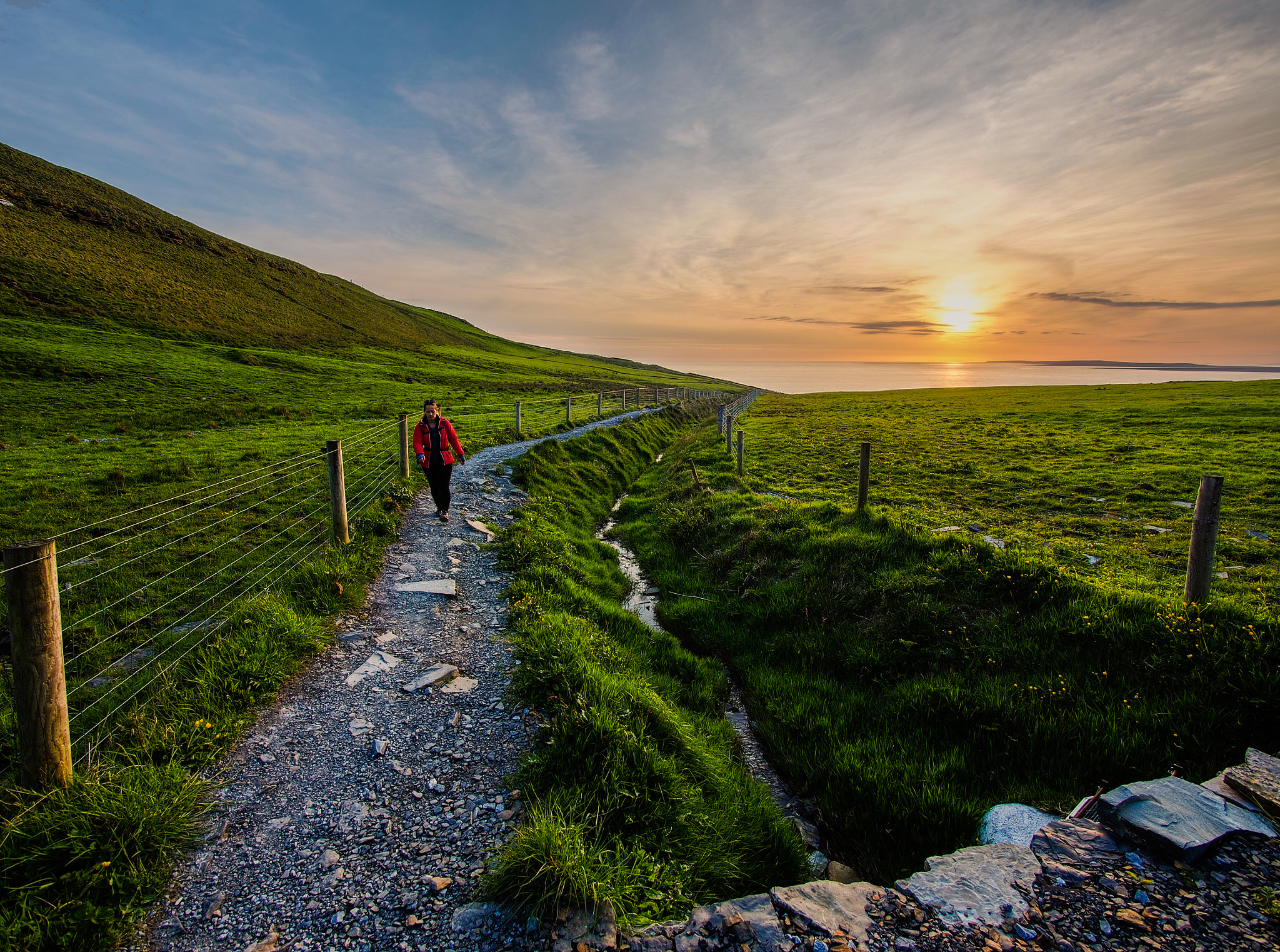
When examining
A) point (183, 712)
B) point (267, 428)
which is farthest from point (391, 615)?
point (267, 428)

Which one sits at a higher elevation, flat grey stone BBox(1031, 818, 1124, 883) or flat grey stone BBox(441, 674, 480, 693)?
flat grey stone BBox(1031, 818, 1124, 883)

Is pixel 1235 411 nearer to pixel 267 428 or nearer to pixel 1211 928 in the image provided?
pixel 1211 928

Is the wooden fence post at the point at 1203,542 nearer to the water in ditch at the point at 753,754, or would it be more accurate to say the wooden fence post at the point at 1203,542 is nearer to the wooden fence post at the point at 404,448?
the water in ditch at the point at 753,754

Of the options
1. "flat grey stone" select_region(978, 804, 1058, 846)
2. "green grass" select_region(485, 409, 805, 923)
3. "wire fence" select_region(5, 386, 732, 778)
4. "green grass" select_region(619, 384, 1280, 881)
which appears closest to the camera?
"green grass" select_region(485, 409, 805, 923)

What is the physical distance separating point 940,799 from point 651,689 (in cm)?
293

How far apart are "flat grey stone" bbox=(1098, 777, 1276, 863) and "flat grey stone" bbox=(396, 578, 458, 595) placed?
760 centimetres

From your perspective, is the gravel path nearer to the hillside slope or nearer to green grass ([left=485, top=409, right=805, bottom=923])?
green grass ([left=485, top=409, right=805, bottom=923])

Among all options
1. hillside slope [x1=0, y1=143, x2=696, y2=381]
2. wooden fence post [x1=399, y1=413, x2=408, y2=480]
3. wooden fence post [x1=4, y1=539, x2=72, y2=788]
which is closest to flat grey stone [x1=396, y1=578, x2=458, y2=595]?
wooden fence post [x1=4, y1=539, x2=72, y2=788]

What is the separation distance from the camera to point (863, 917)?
3240 mm

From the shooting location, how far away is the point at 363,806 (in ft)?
13.7

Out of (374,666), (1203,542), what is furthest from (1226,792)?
(374,666)

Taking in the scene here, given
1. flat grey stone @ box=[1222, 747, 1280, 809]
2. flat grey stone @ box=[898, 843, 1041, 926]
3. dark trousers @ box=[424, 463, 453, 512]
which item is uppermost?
dark trousers @ box=[424, 463, 453, 512]

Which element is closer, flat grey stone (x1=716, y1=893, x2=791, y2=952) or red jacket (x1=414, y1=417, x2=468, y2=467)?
flat grey stone (x1=716, y1=893, x2=791, y2=952)

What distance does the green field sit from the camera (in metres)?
3.47
